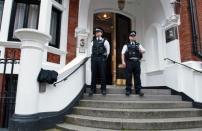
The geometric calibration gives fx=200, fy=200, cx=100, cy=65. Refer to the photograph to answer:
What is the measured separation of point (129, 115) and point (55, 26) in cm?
447

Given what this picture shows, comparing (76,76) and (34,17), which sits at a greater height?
(34,17)

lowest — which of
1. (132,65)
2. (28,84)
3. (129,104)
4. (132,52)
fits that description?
(129,104)

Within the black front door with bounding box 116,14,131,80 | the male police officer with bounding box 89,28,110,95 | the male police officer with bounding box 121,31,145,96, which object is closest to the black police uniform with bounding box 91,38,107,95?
the male police officer with bounding box 89,28,110,95

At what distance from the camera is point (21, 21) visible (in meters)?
6.66

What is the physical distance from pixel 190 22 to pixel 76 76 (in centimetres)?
382

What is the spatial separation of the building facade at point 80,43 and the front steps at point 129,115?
523 millimetres

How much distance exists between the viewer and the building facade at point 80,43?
409 cm

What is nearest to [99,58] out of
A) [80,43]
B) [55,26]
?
[80,43]

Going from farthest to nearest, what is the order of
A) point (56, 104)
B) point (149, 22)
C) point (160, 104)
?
1. point (149, 22)
2. point (160, 104)
3. point (56, 104)

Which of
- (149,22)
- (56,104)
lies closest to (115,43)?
(149,22)

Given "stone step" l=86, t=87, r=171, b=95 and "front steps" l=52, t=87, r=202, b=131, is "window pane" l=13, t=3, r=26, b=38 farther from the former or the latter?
"front steps" l=52, t=87, r=202, b=131

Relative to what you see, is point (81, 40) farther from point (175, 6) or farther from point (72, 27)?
point (175, 6)

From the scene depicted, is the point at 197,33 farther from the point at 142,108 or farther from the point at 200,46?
the point at 142,108

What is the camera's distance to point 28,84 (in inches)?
155
